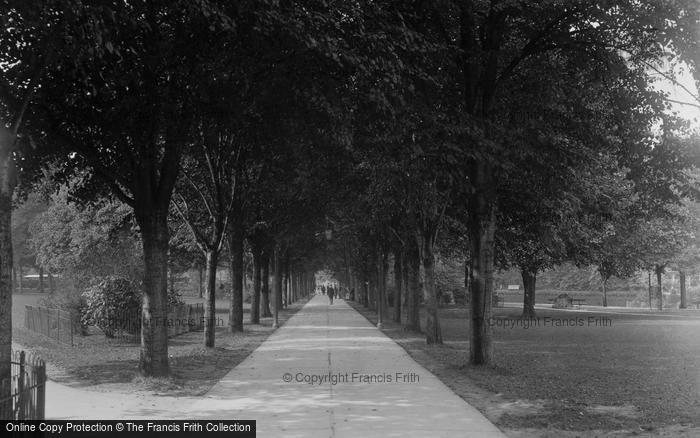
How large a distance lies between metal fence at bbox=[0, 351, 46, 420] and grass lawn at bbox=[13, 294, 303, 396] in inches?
186

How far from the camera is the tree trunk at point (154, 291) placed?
1295cm

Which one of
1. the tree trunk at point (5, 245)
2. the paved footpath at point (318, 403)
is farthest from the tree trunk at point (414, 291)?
the tree trunk at point (5, 245)

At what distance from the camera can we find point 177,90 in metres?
12.2

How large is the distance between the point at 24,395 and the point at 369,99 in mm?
6315

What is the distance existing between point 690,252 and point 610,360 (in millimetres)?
36305

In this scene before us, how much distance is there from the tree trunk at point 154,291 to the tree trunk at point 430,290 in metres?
9.42

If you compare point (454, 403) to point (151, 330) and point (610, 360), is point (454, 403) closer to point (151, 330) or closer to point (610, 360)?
point (151, 330)

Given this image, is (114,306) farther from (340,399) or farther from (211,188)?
(340,399)

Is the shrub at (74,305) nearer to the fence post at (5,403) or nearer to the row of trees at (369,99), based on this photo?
the row of trees at (369,99)

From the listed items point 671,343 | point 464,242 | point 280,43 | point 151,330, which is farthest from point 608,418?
point 464,242

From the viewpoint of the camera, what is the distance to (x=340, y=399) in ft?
33.9

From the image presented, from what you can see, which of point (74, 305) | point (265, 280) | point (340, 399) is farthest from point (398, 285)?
point (340, 399)

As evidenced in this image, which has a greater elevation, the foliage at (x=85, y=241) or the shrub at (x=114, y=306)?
the foliage at (x=85, y=241)

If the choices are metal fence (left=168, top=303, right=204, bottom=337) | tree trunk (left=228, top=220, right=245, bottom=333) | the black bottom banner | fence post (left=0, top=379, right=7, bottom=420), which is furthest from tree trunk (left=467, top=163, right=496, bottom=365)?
tree trunk (left=228, top=220, right=245, bottom=333)
